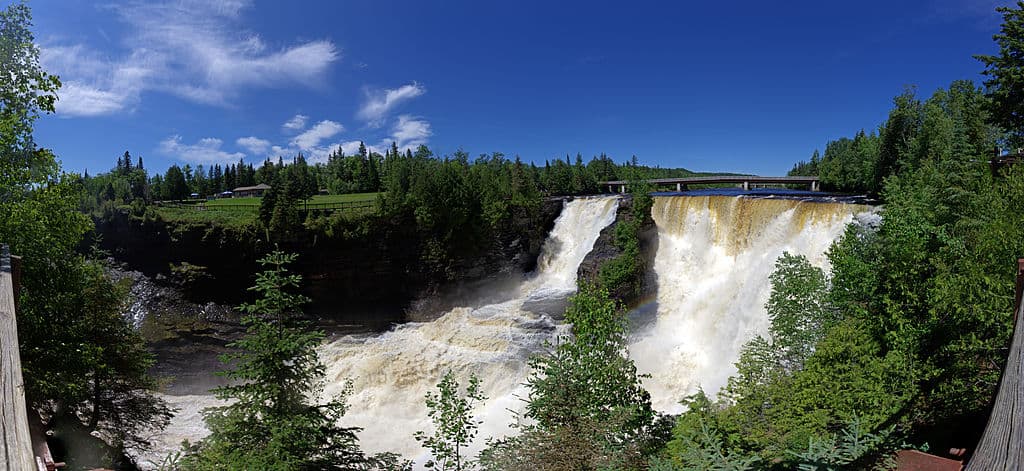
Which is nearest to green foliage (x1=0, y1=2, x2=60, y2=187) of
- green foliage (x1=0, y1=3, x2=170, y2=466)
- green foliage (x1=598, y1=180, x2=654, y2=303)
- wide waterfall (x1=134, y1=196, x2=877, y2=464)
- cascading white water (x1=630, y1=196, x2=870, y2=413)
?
green foliage (x1=0, y1=3, x2=170, y2=466)

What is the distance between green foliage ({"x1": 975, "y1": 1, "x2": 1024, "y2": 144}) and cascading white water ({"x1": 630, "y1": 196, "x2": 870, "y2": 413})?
8.90 meters

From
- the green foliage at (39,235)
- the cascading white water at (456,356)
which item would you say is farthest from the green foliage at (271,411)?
the cascading white water at (456,356)

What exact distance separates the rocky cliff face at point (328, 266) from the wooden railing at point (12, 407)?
119ft

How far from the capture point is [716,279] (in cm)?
2659

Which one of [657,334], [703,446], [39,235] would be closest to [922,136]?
[657,334]

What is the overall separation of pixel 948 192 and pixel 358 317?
35.1m

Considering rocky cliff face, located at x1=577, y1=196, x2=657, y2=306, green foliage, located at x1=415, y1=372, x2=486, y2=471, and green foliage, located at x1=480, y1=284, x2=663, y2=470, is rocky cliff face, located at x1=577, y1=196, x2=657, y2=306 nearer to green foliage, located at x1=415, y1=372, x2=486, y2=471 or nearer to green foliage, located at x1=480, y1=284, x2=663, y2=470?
green foliage, located at x1=480, y1=284, x2=663, y2=470

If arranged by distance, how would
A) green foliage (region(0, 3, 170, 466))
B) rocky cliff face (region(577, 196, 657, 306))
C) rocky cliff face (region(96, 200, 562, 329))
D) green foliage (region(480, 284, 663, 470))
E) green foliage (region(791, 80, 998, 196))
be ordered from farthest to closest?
rocky cliff face (region(96, 200, 562, 329)), rocky cliff face (region(577, 196, 657, 306)), green foliage (region(791, 80, 998, 196)), green foliage (region(480, 284, 663, 470)), green foliage (region(0, 3, 170, 466))

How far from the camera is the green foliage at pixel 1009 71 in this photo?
2128 cm

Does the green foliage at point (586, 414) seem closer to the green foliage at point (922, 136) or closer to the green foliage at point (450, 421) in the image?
the green foliage at point (450, 421)

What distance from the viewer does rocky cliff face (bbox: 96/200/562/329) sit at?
125 feet

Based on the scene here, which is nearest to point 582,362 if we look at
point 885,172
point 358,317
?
point 358,317

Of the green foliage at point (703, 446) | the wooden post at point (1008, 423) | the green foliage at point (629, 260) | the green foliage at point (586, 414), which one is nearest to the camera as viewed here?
the wooden post at point (1008, 423)

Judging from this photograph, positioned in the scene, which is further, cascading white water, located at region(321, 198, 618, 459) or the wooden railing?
cascading white water, located at region(321, 198, 618, 459)
